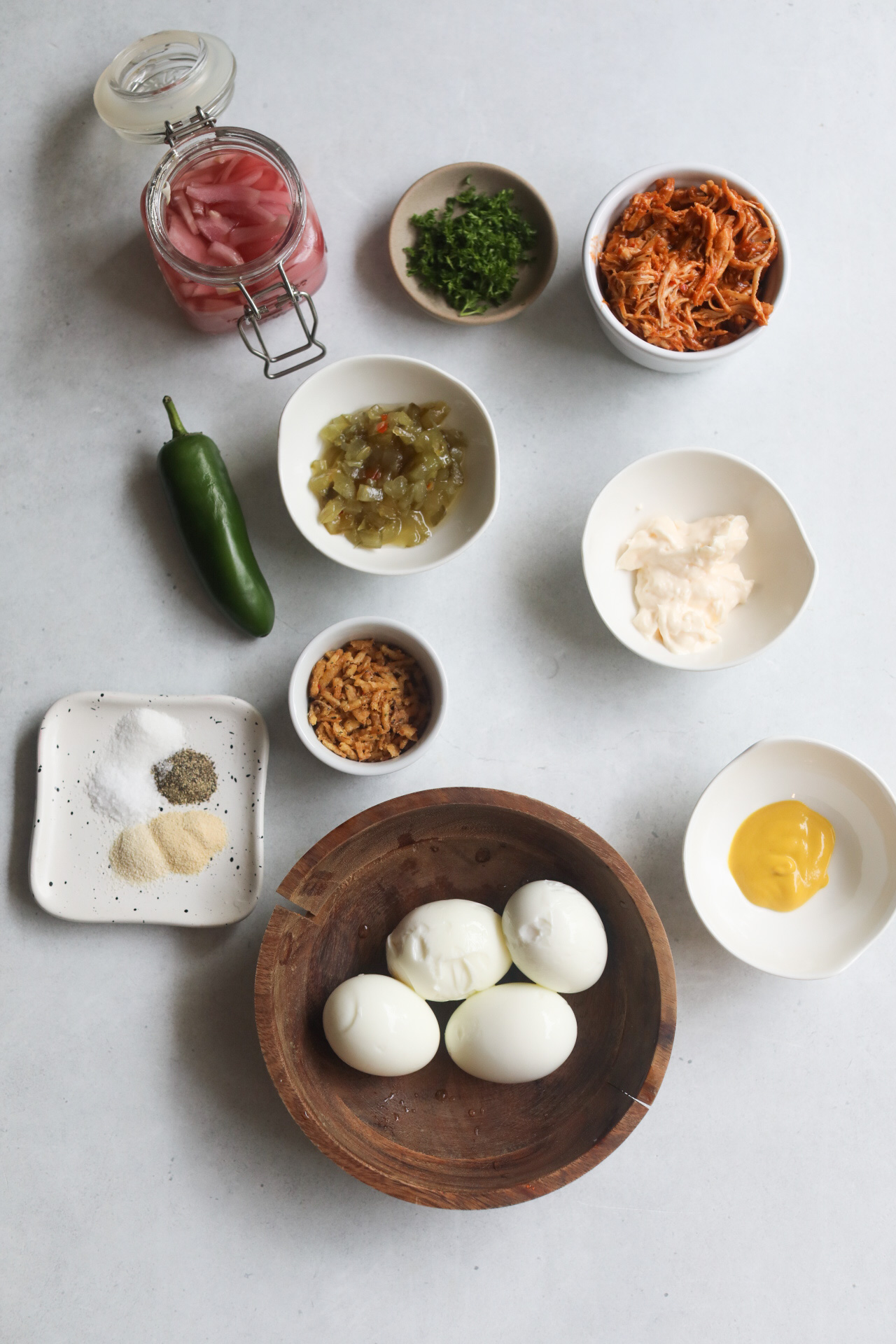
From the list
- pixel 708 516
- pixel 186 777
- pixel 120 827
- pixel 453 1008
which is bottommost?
pixel 453 1008

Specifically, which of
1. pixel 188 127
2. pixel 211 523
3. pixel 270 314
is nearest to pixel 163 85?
pixel 188 127

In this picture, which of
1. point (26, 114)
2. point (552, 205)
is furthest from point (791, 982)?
point (26, 114)

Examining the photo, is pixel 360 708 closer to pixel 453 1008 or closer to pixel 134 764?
pixel 134 764

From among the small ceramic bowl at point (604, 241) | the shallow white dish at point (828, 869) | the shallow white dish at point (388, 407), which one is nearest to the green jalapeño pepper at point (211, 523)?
the shallow white dish at point (388, 407)

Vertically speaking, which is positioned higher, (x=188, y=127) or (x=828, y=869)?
(x=188, y=127)

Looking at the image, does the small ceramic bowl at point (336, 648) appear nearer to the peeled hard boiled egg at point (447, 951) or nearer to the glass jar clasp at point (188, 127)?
the peeled hard boiled egg at point (447, 951)

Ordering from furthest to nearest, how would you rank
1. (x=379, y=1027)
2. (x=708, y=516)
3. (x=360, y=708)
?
(x=708, y=516) < (x=360, y=708) < (x=379, y=1027)

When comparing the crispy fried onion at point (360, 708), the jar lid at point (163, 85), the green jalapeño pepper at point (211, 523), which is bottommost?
the crispy fried onion at point (360, 708)

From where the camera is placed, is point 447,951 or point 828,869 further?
point 828,869
